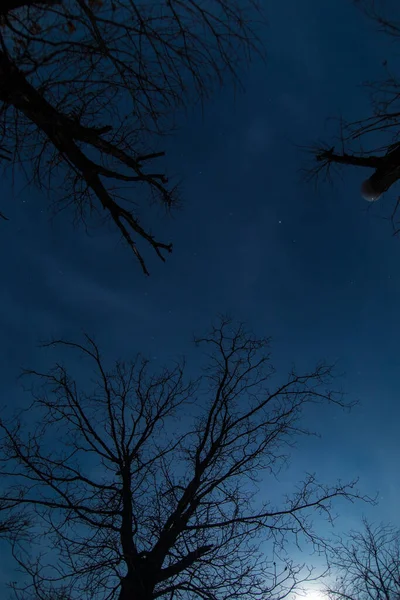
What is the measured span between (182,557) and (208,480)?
4.34 ft

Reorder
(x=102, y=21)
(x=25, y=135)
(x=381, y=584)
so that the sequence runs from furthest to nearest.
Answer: (x=381, y=584) → (x=25, y=135) → (x=102, y=21)

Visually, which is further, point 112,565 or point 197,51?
point 112,565

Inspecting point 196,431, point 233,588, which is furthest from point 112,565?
point 196,431

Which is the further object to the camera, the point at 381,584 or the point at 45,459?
the point at 381,584

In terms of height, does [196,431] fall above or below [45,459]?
above

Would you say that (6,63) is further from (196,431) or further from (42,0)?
(196,431)

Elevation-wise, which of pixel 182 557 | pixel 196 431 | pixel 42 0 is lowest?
pixel 182 557

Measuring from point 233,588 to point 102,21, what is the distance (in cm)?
757

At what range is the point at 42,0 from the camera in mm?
2242

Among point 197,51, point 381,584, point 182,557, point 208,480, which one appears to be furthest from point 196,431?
point 381,584

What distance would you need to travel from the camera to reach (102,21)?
7.83 feet

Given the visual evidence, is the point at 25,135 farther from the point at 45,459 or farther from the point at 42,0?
the point at 45,459

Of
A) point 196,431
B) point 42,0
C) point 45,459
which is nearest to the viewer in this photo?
point 42,0

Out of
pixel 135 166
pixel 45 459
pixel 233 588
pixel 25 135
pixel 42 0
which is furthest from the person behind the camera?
pixel 45 459
